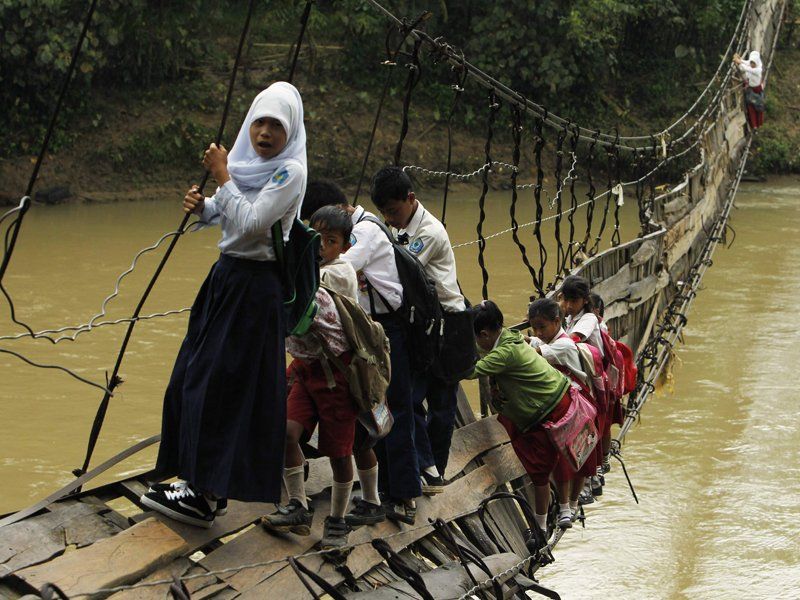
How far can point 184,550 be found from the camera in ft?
7.82

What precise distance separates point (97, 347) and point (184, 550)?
5548mm

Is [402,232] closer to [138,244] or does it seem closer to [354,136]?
[138,244]

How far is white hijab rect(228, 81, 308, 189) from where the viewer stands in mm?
2342

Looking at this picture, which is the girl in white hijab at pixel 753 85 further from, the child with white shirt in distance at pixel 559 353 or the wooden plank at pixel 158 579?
the wooden plank at pixel 158 579

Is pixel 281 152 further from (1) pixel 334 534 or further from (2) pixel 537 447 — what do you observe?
(2) pixel 537 447

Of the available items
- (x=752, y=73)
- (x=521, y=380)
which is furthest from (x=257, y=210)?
(x=752, y=73)

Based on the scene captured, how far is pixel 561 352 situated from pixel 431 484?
772 mm

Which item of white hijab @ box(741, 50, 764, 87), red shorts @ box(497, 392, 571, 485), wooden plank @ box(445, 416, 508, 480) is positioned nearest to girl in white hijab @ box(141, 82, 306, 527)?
wooden plank @ box(445, 416, 508, 480)

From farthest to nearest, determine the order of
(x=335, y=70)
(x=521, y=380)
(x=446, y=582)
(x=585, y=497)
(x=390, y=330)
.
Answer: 1. (x=335, y=70)
2. (x=585, y=497)
3. (x=521, y=380)
4. (x=390, y=330)
5. (x=446, y=582)

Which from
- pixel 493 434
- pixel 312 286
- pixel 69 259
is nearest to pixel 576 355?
pixel 493 434

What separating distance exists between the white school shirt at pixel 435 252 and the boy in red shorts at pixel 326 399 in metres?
0.42

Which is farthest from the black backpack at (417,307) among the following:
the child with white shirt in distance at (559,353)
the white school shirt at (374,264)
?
the child with white shirt in distance at (559,353)

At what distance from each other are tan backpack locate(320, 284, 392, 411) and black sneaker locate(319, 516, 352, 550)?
0.26 m

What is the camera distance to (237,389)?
2.43m
